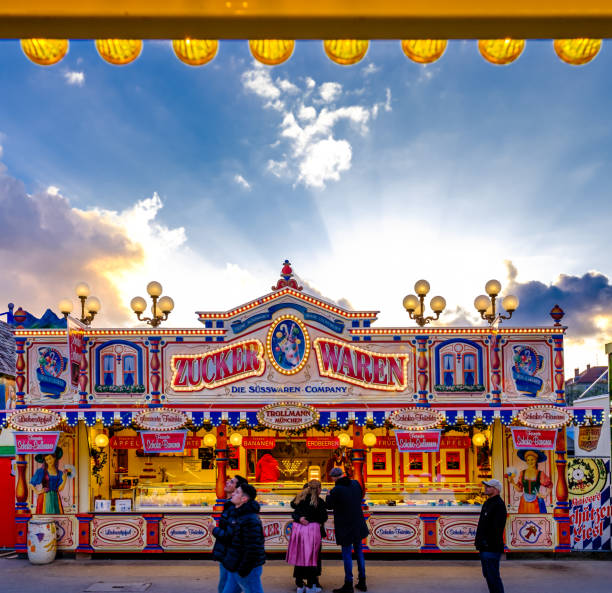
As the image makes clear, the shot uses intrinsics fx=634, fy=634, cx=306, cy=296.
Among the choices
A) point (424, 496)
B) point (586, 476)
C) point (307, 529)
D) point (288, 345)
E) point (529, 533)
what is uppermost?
point (288, 345)

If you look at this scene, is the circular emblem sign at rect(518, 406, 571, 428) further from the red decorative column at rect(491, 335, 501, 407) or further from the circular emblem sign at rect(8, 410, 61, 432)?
the circular emblem sign at rect(8, 410, 61, 432)

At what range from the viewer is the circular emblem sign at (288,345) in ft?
39.4

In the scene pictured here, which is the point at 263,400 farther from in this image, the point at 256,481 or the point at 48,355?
the point at 48,355

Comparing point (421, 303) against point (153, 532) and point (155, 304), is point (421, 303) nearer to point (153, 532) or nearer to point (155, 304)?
point (155, 304)

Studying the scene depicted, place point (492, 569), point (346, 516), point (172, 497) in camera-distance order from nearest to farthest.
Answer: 1. point (492, 569)
2. point (346, 516)
3. point (172, 497)

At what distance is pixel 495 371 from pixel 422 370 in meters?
1.36

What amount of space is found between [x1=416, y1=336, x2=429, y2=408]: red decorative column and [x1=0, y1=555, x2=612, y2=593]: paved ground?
295cm

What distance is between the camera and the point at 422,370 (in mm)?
12047

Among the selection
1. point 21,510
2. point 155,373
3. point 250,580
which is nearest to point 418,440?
point 155,373

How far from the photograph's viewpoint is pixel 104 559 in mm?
12016

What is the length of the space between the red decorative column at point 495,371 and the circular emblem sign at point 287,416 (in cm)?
335

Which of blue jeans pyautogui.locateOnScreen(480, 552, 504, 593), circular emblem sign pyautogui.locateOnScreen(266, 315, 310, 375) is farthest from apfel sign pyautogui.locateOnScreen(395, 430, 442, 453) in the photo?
blue jeans pyautogui.locateOnScreen(480, 552, 504, 593)

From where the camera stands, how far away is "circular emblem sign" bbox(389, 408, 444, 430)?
38.2ft

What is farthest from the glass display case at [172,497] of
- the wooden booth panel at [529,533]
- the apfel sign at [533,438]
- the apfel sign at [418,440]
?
the apfel sign at [533,438]
